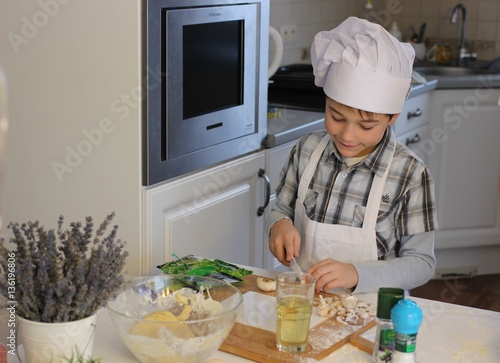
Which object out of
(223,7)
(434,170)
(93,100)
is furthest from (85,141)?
(434,170)

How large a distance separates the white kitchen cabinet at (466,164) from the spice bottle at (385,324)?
103 inches

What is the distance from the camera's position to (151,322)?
109 centimetres

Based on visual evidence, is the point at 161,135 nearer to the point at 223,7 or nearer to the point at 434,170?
the point at 223,7

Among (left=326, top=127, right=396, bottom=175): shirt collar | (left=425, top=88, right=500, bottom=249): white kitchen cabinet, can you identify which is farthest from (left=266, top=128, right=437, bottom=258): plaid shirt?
(left=425, top=88, right=500, bottom=249): white kitchen cabinet

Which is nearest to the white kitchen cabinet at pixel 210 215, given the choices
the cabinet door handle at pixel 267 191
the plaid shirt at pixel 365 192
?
the cabinet door handle at pixel 267 191

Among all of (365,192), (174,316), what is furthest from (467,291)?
(174,316)

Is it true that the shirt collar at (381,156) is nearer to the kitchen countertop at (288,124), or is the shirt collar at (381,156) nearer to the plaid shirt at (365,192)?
the plaid shirt at (365,192)

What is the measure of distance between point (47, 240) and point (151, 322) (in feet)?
0.60

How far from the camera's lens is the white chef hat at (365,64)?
1.61 meters

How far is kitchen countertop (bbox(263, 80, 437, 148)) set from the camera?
8.19 ft

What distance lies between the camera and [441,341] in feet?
4.16

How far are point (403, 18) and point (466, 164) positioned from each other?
111 centimetres

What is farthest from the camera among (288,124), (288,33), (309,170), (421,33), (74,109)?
(421,33)

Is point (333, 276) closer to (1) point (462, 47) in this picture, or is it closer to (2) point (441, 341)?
(2) point (441, 341)
